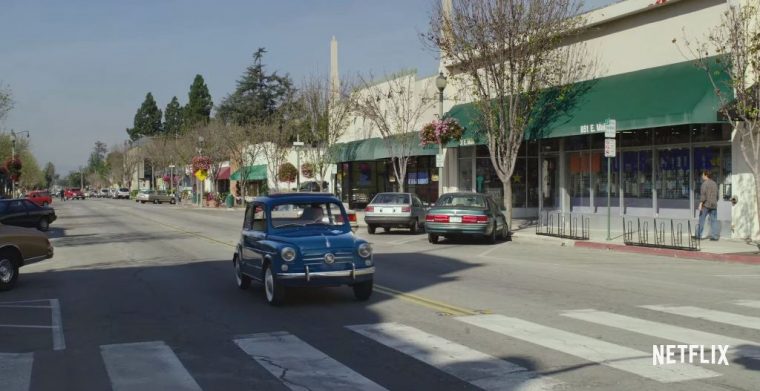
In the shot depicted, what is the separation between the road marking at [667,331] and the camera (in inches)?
284

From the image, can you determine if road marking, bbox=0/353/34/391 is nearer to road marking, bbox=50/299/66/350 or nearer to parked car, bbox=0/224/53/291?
road marking, bbox=50/299/66/350

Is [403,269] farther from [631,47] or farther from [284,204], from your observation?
[631,47]

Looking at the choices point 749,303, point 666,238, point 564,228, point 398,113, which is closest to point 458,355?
point 749,303

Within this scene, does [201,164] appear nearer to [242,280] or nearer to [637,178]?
[637,178]

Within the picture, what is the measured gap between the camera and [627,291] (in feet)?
37.6

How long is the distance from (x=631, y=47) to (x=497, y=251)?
8888 millimetres

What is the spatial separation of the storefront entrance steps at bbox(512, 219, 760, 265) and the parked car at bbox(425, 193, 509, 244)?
2.09m

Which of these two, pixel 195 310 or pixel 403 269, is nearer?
pixel 195 310

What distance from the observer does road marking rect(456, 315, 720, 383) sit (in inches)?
244

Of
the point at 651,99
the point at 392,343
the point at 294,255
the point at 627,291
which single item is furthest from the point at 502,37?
the point at 392,343

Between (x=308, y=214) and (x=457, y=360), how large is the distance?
15.9 feet

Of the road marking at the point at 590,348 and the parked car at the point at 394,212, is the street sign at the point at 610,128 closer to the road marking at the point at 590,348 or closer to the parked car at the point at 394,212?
the parked car at the point at 394,212

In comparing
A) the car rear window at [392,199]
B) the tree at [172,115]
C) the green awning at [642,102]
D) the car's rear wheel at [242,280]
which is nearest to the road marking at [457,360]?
the car's rear wheel at [242,280]

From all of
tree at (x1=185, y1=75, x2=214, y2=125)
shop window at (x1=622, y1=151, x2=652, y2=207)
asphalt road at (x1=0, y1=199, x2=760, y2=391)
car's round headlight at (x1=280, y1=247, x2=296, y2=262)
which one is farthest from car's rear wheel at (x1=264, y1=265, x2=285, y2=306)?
tree at (x1=185, y1=75, x2=214, y2=125)
